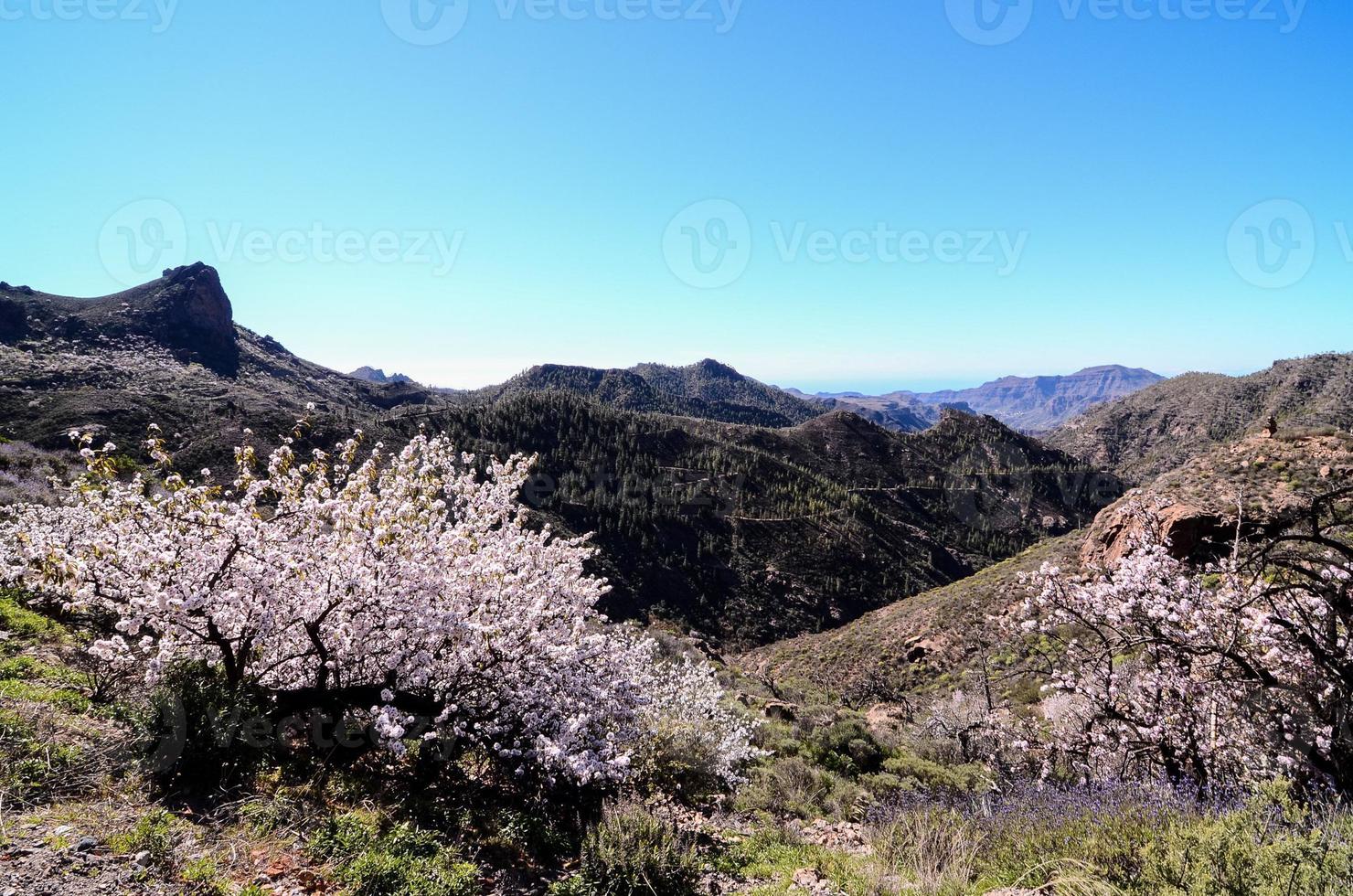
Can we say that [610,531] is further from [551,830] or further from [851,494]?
[551,830]

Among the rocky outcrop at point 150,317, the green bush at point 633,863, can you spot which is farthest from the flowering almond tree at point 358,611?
the rocky outcrop at point 150,317

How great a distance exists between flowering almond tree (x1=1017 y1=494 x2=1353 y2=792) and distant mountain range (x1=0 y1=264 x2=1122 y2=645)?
25.2 metres

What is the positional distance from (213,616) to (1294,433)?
121 feet

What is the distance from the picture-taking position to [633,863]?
17.6 feet

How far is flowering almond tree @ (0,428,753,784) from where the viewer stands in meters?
6.02

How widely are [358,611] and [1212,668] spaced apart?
9473mm

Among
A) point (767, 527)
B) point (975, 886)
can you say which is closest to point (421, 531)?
point (975, 886)

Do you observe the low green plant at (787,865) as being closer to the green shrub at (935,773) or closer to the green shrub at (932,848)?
the green shrub at (932,848)

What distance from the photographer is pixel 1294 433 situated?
80.6ft

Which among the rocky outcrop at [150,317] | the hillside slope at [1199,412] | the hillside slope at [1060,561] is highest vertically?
the rocky outcrop at [150,317]

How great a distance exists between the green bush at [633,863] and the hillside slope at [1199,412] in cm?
6850

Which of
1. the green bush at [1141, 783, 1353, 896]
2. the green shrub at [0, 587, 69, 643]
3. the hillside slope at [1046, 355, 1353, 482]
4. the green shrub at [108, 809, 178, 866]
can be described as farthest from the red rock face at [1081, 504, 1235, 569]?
the hillside slope at [1046, 355, 1353, 482]

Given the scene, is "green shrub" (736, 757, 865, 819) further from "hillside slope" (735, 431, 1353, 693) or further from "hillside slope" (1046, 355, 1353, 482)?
"hillside slope" (1046, 355, 1353, 482)

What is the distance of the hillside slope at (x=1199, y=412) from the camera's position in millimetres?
77688
